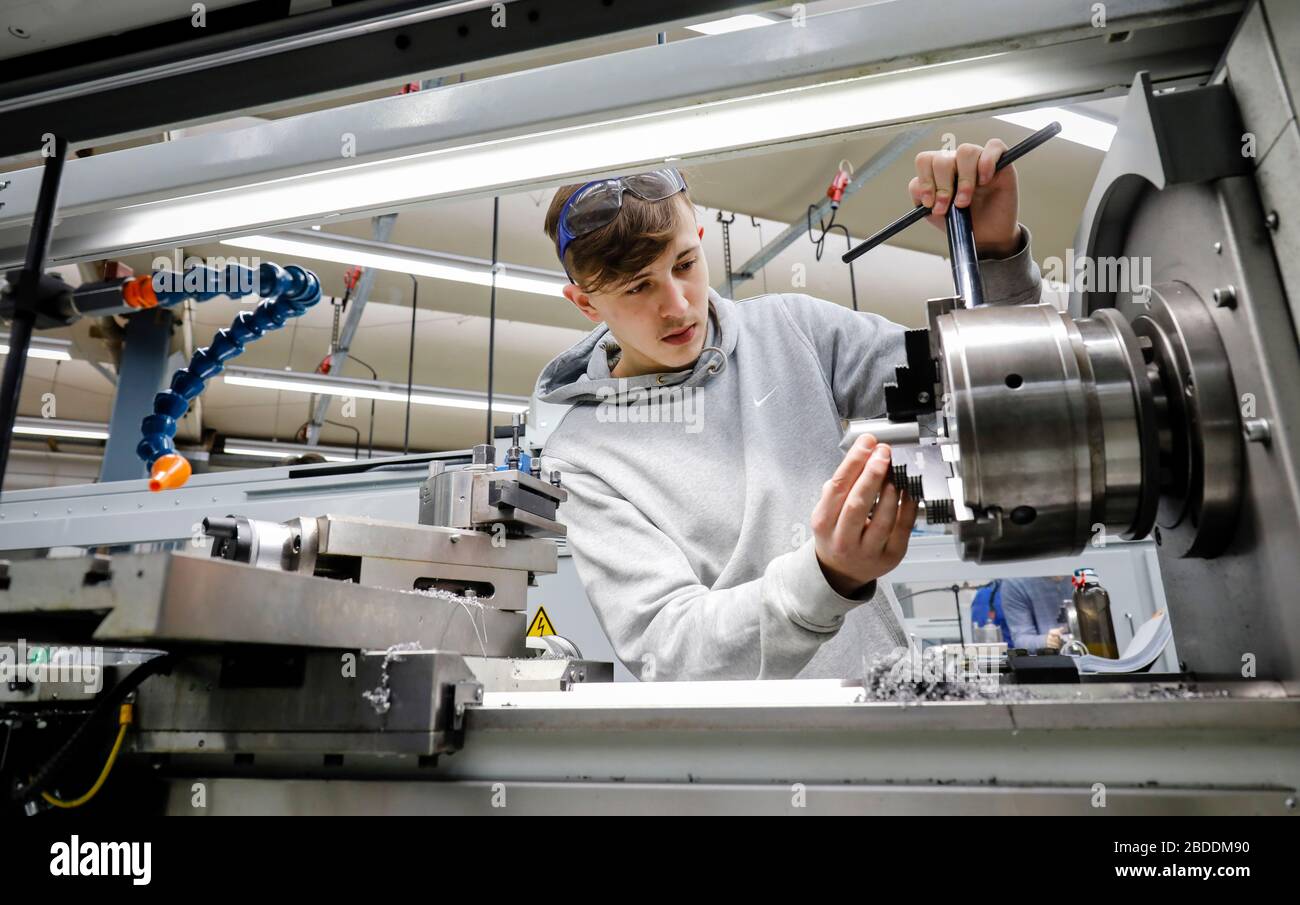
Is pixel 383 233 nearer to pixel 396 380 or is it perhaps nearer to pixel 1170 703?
pixel 396 380

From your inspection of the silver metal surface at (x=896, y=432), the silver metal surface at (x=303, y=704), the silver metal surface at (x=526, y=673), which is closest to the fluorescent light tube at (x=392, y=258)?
the silver metal surface at (x=526, y=673)

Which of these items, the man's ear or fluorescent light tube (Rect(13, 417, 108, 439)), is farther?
fluorescent light tube (Rect(13, 417, 108, 439))

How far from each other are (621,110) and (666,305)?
59 cm

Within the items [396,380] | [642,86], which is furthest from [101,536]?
[396,380]

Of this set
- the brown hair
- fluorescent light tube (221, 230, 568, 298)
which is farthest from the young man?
fluorescent light tube (221, 230, 568, 298)

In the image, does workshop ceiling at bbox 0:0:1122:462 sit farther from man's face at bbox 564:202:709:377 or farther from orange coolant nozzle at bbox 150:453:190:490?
orange coolant nozzle at bbox 150:453:190:490

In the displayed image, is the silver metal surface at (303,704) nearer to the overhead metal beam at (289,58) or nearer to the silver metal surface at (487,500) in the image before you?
the silver metal surface at (487,500)

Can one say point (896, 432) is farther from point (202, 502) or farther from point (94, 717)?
point (202, 502)

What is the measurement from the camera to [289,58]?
94 cm

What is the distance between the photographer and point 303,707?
63 cm

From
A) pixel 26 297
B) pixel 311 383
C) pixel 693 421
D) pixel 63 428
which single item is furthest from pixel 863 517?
pixel 63 428

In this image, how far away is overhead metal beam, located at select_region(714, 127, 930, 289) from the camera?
2.66 meters

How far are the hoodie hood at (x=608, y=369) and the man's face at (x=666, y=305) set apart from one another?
0.10 feet

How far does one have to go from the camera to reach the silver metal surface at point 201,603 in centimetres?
49
